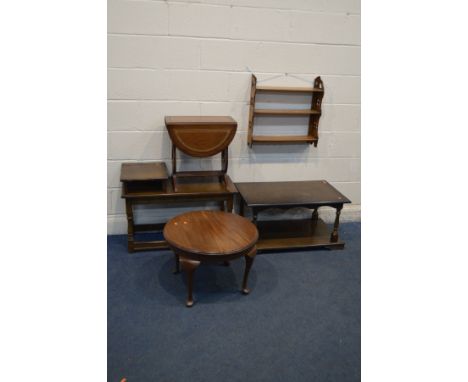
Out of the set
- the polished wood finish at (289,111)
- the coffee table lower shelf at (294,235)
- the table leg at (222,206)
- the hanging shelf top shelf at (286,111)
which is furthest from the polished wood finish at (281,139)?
the coffee table lower shelf at (294,235)

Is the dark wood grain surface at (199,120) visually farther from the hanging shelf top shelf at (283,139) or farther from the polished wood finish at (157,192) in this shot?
the polished wood finish at (157,192)

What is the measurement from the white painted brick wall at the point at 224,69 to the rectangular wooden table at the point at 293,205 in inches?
8.4

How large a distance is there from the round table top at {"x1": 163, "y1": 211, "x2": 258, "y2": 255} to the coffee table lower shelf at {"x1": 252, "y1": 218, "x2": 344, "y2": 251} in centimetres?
52

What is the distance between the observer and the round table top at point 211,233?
245 cm

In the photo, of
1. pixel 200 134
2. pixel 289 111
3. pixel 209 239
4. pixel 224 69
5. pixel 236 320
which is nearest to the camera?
pixel 236 320

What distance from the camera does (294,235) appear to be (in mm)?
3395

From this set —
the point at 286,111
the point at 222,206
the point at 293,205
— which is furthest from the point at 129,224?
the point at 286,111

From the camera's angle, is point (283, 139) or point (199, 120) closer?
point (199, 120)

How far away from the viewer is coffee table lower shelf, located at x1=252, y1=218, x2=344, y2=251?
324cm

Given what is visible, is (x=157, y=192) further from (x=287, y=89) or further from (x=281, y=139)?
(x=287, y=89)

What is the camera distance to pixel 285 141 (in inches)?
132

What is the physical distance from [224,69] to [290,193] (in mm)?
1082

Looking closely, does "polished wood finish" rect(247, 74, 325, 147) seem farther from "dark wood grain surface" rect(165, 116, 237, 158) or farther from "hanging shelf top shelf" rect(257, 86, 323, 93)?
"dark wood grain surface" rect(165, 116, 237, 158)

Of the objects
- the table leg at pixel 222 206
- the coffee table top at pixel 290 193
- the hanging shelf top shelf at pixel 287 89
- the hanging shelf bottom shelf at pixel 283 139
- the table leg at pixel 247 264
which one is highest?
the hanging shelf top shelf at pixel 287 89
